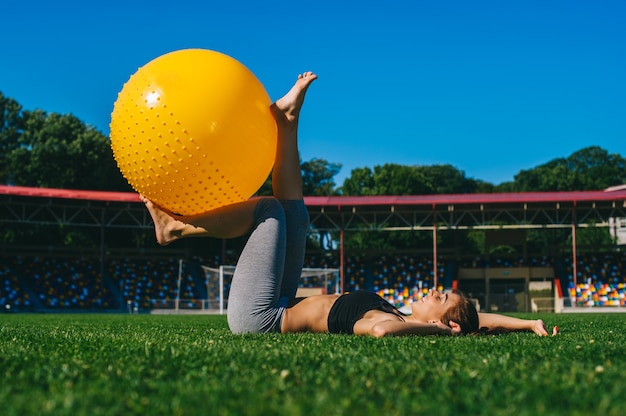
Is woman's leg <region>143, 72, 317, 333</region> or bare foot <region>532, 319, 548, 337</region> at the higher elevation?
woman's leg <region>143, 72, 317, 333</region>

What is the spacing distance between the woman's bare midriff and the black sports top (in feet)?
0.28

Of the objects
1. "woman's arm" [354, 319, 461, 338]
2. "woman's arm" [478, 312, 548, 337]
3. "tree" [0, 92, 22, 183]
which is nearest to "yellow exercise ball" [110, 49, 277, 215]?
"woman's arm" [354, 319, 461, 338]

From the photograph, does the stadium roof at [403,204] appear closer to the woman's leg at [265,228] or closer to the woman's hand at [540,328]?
the woman's hand at [540,328]

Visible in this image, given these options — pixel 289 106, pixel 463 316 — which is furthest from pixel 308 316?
pixel 289 106

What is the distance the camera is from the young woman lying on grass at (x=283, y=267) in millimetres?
4949

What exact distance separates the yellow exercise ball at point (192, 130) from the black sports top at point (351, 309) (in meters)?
1.15

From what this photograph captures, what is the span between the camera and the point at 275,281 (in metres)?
5.00

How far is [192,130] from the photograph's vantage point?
4395 millimetres

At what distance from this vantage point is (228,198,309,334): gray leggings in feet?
16.3

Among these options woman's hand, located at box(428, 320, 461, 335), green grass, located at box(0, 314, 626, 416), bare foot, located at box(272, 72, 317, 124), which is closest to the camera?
green grass, located at box(0, 314, 626, 416)

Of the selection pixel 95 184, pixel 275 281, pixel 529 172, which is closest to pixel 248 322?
pixel 275 281

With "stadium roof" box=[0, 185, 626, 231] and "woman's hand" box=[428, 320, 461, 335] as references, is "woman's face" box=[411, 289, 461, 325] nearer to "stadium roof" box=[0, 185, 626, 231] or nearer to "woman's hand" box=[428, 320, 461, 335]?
"woman's hand" box=[428, 320, 461, 335]

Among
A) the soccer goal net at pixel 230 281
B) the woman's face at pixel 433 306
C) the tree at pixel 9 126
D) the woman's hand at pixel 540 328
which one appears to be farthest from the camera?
the tree at pixel 9 126

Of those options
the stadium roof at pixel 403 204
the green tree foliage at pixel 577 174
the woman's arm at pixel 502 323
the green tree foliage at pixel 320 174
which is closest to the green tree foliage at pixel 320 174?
the green tree foliage at pixel 320 174
